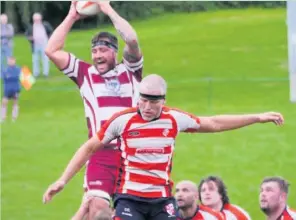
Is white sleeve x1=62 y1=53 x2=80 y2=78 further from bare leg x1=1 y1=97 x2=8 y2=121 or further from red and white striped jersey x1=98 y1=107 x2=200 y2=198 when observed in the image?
bare leg x1=1 y1=97 x2=8 y2=121

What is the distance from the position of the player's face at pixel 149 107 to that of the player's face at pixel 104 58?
3.99 ft

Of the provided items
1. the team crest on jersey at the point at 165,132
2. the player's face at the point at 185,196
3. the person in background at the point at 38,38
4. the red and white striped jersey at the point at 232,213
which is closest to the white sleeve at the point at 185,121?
the team crest on jersey at the point at 165,132

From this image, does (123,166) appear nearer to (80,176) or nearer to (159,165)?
(159,165)

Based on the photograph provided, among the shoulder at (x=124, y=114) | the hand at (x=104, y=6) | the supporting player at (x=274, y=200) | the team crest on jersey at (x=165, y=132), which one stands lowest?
the supporting player at (x=274, y=200)

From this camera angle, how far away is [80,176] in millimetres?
21438

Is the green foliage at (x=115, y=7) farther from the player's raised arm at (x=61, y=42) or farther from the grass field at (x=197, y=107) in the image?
the player's raised arm at (x=61, y=42)

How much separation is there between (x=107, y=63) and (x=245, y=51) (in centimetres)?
3051

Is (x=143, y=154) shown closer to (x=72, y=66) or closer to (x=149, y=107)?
(x=149, y=107)

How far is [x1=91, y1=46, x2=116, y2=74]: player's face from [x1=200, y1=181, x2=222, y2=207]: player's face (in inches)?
93.8

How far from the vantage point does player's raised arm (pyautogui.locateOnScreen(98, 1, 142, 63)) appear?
33.4 feet

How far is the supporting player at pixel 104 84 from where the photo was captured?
10281 mm

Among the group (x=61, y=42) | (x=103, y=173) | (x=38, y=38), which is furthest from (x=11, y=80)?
(x=103, y=173)

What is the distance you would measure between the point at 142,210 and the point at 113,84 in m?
1.40

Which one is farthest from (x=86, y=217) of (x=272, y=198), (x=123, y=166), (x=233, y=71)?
(x=233, y=71)
